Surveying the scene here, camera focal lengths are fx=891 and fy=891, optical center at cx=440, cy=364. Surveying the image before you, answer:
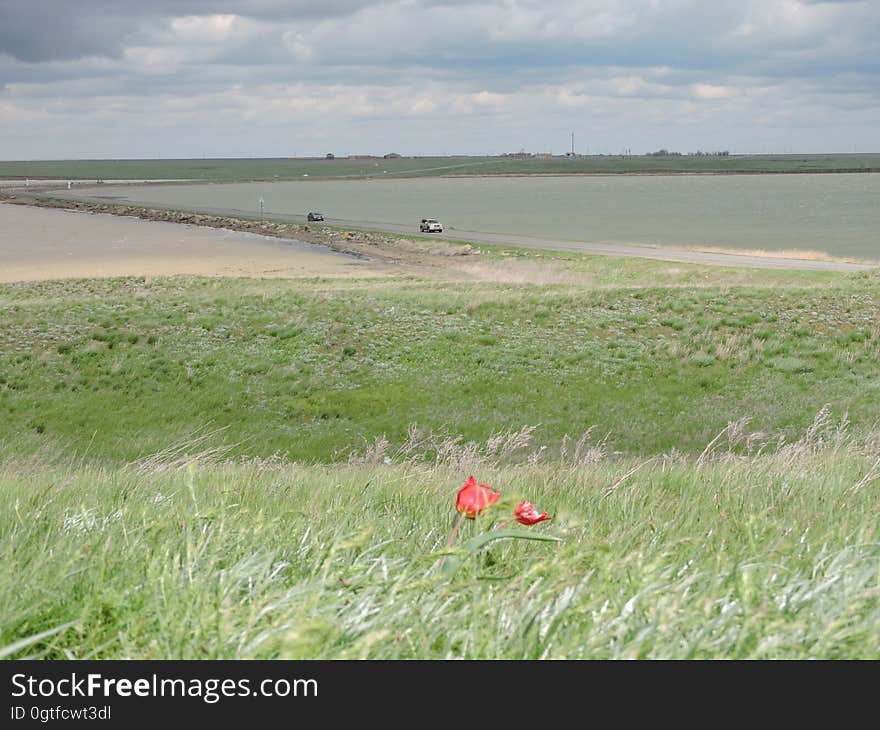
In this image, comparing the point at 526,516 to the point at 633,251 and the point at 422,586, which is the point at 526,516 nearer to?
the point at 422,586

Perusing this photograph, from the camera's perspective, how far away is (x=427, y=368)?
72.7ft

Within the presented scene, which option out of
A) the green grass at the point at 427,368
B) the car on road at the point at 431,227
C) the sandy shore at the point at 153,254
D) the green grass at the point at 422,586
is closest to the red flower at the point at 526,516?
the green grass at the point at 422,586

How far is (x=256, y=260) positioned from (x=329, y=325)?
3761 cm

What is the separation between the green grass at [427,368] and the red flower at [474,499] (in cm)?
1139

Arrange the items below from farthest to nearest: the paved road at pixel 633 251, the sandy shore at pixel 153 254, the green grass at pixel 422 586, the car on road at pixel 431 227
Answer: the car on road at pixel 431 227
the sandy shore at pixel 153 254
the paved road at pixel 633 251
the green grass at pixel 422 586

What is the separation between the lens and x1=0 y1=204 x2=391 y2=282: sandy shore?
183 feet

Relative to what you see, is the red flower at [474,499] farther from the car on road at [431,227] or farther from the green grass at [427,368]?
the car on road at [431,227]

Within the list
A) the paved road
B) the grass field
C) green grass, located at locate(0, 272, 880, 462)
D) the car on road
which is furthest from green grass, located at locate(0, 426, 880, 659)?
the car on road

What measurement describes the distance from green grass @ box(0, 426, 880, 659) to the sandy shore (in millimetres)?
48974

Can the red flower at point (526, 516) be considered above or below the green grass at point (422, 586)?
above

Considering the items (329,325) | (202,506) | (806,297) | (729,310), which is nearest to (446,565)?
(202,506)

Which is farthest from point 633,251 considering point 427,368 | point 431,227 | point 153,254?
point 427,368

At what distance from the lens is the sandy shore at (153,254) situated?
55.8 m

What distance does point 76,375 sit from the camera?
2141cm
